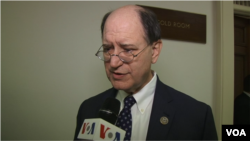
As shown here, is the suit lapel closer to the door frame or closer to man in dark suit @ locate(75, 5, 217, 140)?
man in dark suit @ locate(75, 5, 217, 140)

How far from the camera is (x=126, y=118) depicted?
2.05 feet

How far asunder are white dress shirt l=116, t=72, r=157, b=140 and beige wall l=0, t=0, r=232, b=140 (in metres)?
0.48

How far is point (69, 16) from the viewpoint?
1.03 metres

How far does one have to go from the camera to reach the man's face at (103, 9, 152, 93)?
23.7 inches

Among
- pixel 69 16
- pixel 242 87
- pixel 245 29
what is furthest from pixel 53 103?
pixel 245 29

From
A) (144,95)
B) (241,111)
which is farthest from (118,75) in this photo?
(241,111)

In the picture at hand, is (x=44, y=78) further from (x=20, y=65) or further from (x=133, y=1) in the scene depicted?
(x=133, y=1)

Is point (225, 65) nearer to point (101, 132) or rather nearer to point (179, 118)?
point (179, 118)

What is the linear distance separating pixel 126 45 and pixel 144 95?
10.3 inches

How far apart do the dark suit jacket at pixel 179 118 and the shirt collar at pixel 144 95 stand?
0.10 feet

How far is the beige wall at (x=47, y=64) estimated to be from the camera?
0.94 metres

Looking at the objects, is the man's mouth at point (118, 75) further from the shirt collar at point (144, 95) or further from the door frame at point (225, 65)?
the door frame at point (225, 65)

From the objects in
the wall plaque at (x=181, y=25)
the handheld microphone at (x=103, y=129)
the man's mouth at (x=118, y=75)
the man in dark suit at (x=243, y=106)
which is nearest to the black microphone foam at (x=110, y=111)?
the handheld microphone at (x=103, y=129)

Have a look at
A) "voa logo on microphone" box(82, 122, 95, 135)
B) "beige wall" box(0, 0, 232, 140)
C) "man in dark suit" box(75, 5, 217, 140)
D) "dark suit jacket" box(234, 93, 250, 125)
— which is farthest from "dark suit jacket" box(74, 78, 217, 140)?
"dark suit jacket" box(234, 93, 250, 125)
